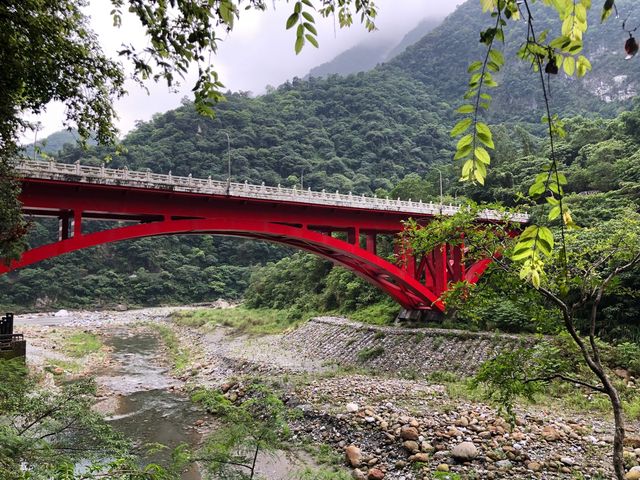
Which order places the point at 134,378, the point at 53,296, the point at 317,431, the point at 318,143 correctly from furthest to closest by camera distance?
the point at 318,143 < the point at 53,296 < the point at 134,378 < the point at 317,431

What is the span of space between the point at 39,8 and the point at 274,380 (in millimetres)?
12774

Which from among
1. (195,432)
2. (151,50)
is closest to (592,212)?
(195,432)

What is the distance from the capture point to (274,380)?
47.7ft

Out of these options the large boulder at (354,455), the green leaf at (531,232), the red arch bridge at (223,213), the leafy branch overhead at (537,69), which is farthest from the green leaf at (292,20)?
the large boulder at (354,455)

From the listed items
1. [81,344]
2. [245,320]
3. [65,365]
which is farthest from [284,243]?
[81,344]

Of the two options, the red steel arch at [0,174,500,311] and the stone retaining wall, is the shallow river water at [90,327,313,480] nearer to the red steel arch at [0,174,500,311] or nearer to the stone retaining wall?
the red steel arch at [0,174,500,311]

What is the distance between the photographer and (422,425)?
31.4ft

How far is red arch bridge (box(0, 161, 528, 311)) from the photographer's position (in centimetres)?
1176

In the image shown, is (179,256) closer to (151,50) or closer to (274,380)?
(274,380)

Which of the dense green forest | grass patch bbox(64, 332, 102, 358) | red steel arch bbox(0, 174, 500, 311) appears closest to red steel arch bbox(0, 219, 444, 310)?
red steel arch bbox(0, 174, 500, 311)

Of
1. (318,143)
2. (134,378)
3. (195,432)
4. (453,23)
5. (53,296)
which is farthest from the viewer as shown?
(453,23)

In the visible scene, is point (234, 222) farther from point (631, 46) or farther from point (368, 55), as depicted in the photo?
point (368, 55)

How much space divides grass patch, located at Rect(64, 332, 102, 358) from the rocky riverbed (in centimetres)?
843

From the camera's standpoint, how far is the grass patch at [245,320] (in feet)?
89.6
